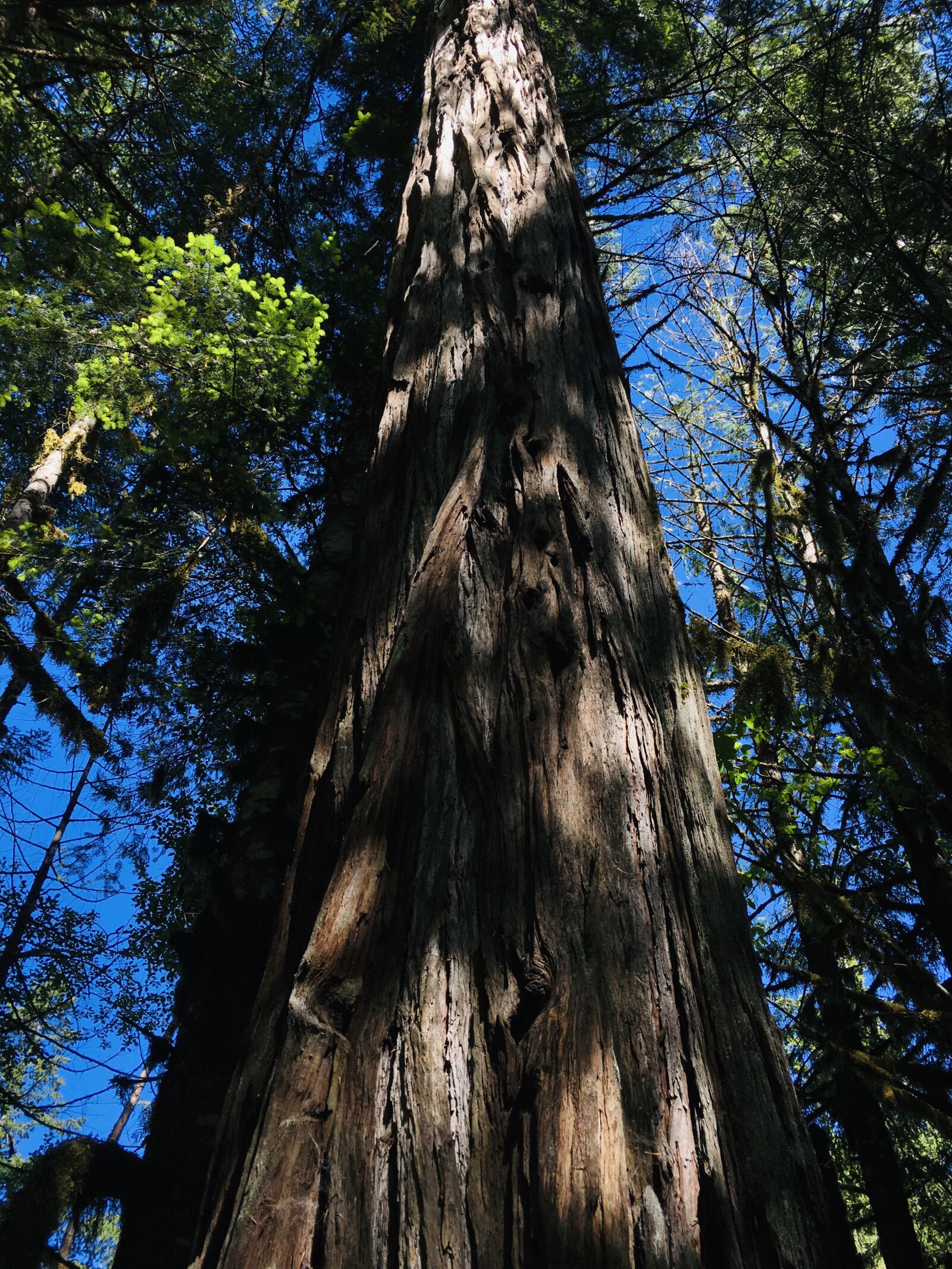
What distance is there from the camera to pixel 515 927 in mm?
1044

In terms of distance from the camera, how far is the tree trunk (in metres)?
0.88

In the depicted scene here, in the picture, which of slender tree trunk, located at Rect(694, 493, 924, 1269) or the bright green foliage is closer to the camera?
the bright green foliage

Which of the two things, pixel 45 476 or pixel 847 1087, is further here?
pixel 45 476

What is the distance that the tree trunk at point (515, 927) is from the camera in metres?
0.88

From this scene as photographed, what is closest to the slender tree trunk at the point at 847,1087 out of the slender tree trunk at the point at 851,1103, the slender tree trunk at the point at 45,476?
the slender tree trunk at the point at 851,1103

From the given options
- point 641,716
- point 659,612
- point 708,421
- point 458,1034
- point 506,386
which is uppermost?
point 708,421

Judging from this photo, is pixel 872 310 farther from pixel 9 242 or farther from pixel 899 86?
pixel 9 242

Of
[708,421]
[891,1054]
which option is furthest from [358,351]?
[708,421]

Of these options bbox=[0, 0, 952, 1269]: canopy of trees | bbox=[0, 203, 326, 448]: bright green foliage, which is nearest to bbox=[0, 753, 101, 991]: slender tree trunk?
bbox=[0, 0, 952, 1269]: canopy of trees

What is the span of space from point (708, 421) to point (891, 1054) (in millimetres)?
8064

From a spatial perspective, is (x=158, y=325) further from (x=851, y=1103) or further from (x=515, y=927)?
(x=851, y=1103)

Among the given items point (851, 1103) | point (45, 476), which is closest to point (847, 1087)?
point (851, 1103)

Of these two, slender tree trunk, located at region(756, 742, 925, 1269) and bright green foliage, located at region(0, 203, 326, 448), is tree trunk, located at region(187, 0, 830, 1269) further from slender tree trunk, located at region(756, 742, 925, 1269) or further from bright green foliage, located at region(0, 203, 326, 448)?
slender tree trunk, located at region(756, 742, 925, 1269)

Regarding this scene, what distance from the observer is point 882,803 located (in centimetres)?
584
